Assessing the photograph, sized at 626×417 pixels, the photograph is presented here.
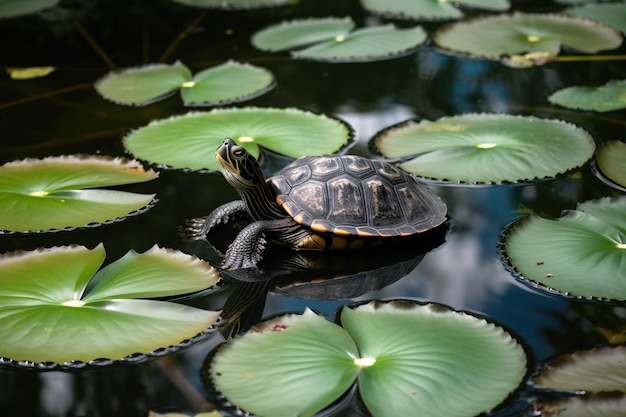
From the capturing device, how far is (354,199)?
3.38 metres

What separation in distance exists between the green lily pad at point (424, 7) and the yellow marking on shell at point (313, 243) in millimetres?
3581

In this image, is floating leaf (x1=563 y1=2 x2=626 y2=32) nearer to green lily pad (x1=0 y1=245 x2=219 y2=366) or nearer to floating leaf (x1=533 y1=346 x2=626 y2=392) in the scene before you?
floating leaf (x1=533 y1=346 x2=626 y2=392)

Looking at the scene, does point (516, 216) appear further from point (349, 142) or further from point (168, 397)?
point (168, 397)

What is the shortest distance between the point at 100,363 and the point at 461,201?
1898 millimetres

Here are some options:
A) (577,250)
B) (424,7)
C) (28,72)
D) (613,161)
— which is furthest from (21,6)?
(577,250)

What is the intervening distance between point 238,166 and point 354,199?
517mm

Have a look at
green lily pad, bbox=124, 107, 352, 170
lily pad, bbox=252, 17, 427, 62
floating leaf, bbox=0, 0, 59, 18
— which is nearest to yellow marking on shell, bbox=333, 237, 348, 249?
green lily pad, bbox=124, 107, 352, 170

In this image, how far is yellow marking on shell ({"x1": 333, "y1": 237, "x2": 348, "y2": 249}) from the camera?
3.34 metres

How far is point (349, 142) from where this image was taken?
14.4 ft

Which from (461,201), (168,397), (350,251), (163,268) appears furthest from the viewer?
(461,201)

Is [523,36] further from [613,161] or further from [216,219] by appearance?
[216,219]

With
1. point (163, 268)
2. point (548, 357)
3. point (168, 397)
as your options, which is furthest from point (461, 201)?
point (168, 397)

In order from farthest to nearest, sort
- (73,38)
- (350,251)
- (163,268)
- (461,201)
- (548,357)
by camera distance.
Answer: (73,38)
(461,201)
(350,251)
(163,268)
(548,357)

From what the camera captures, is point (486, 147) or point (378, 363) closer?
point (378, 363)
